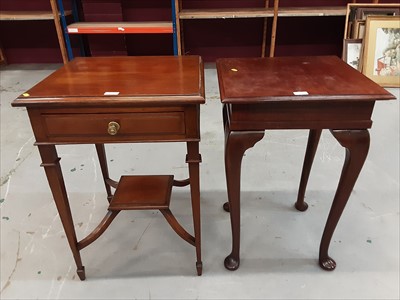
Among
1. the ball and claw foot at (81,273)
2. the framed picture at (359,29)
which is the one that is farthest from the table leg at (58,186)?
the framed picture at (359,29)

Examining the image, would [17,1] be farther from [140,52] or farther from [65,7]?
[140,52]

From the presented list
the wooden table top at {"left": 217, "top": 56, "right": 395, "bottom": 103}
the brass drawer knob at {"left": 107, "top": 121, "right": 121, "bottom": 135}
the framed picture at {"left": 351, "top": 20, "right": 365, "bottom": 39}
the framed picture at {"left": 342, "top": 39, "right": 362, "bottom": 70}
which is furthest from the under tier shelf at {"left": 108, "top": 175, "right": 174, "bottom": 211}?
the framed picture at {"left": 351, "top": 20, "right": 365, "bottom": 39}

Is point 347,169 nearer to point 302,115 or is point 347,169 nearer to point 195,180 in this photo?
point 302,115

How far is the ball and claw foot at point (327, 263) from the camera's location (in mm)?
1335

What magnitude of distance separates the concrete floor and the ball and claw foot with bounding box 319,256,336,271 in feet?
0.07

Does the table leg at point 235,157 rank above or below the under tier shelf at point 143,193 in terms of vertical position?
above

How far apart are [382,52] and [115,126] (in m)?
3.14

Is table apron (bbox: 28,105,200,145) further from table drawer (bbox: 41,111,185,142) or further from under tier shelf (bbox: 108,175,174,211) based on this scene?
under tier shelf (bbox: 108,175,174,211)

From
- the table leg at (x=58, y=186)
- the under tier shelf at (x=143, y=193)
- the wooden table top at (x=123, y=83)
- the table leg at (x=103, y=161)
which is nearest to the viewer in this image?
the wooden table top at (x=123, y=83)

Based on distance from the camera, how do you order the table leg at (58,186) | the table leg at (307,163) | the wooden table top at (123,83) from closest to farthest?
the wooden table top at (123,83)
the table leg at (58,186)
the table leg at (307,163)

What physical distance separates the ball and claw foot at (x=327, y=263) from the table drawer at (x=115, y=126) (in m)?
0.84

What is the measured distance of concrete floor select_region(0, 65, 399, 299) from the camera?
4.19ft

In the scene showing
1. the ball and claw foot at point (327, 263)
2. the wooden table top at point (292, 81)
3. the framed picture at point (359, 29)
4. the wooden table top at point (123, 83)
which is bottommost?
the ball and claw foot at point (327, 263)

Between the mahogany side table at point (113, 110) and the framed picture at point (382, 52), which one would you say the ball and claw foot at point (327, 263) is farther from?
the framed picture at point (382, 52)
